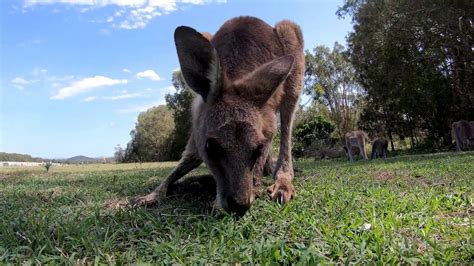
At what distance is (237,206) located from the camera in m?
2.55

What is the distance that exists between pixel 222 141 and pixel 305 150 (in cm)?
2691

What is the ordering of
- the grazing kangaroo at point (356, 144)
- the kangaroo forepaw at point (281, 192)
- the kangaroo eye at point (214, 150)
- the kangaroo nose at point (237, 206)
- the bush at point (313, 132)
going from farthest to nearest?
1. the bush at point (313, 132)
2. the grazing kangaroo at point (356, 144)
3. the kangaroo forepaw at point (281, 192)
4. the kangaroo eye at point (214, 150)
5. the kangaroo nose at point (237, 206)

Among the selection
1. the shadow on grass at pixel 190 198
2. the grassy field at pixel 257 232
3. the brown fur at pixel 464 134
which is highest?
the brown fur at pixel 464 134

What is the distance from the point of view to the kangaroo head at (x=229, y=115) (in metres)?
2.61

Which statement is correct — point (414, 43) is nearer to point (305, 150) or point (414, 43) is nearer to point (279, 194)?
point (305, 150)

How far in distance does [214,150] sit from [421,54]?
774 inches

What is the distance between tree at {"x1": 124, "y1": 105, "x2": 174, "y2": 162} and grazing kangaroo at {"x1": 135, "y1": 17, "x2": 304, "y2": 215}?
4162cm

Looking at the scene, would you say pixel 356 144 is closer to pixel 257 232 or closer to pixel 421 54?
pixel 421 54

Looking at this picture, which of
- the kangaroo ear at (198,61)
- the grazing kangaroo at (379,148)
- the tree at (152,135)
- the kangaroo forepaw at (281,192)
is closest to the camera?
the kangaroo ear at (198,61)

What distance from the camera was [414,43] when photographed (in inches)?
755

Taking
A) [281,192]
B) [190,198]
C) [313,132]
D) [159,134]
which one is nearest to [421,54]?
[313,132]

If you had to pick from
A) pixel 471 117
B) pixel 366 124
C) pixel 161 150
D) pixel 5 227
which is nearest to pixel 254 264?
pixel 5 227

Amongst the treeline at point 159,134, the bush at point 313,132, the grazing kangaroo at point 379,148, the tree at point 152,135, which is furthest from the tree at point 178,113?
the grazing kangaroo at point 379,148

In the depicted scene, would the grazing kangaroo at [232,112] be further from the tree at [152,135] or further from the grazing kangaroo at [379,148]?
the tree at [152,135]
